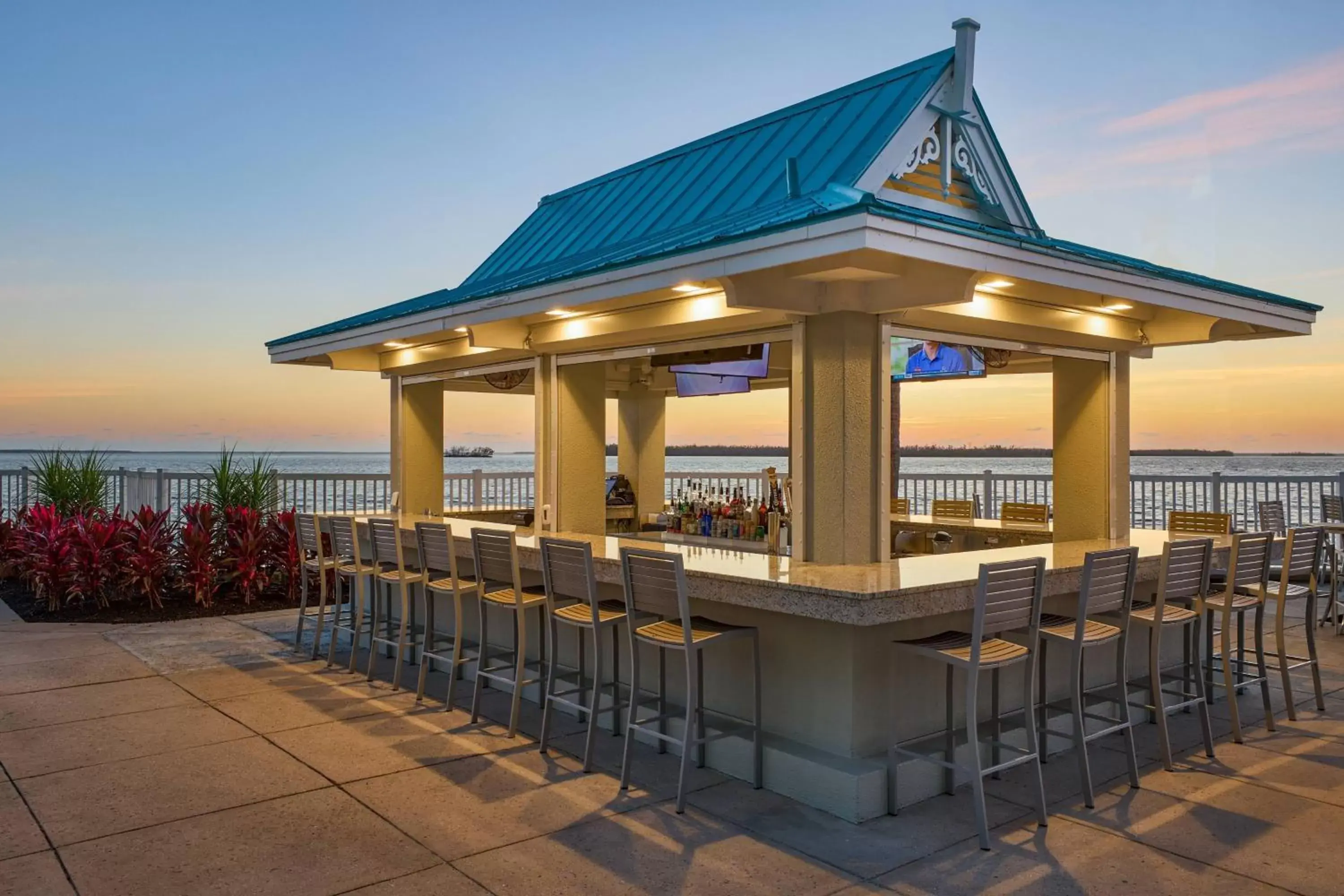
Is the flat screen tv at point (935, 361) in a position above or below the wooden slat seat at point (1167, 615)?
above

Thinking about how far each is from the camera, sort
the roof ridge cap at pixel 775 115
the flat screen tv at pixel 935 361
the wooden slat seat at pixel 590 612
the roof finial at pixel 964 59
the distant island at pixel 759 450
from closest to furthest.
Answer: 1. the wooden slat seat at pixel 590 612
2. the roof finial at pixel 964 59
3. the roof ridge cap at pixel 775 115
4. the flat screen tv at pixel 935 361
5. the distant island at pixel 759 450

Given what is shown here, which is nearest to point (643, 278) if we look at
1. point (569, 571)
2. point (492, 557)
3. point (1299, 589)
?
point (569, 571)

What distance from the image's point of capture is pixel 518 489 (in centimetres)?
1335

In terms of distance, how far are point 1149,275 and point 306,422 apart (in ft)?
56.3

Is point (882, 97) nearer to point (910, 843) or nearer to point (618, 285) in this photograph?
point (618, 285)

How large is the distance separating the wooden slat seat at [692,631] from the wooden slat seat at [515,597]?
0.97 metres

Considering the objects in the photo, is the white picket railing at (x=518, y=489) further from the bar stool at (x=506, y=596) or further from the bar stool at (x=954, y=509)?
the bar stool at (x=506, y=596)

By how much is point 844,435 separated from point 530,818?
93.5 inches

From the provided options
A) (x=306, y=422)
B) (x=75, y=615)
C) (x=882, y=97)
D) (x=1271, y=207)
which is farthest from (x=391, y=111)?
(x=1271, y=207)

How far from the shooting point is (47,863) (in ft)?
11.2

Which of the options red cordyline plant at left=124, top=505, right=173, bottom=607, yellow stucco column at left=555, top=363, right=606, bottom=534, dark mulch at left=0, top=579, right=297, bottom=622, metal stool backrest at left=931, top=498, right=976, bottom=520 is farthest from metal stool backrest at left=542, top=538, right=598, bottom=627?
red cordyline plant at left=124, top=505, right=173, bottom=607

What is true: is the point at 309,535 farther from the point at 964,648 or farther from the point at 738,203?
the point at 964,648

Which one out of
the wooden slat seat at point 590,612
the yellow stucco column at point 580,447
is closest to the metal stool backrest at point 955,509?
the yellow stucco column at point 580,447

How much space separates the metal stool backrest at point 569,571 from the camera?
449cm
